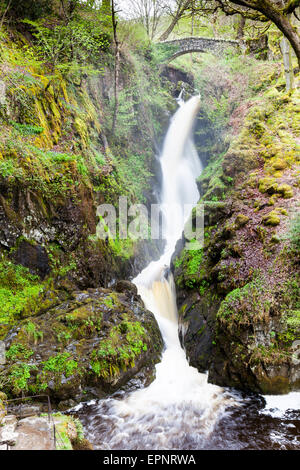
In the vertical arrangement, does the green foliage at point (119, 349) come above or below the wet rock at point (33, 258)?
below

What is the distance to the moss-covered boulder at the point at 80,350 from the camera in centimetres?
531

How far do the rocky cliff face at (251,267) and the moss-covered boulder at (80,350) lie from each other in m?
1.76

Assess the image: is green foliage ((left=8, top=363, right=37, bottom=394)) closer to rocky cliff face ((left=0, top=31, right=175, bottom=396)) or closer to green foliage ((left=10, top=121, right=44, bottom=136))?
rocky cliff face ((left=0, top=31, right=175, bottom=396))

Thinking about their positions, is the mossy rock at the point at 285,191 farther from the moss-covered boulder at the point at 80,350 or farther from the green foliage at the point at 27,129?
the green foliage at the point at 27,129

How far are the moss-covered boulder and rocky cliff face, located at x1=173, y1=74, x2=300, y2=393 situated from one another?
1762 millimetres

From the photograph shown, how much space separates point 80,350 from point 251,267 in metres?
4.60

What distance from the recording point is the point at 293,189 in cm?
781

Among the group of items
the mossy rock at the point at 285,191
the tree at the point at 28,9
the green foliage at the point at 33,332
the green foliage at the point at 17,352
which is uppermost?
the tree at the point at 28,9

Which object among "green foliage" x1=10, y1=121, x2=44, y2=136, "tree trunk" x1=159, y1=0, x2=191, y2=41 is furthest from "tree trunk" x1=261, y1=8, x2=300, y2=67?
"green foliage" x1=10, y1=121, x2=44, y2=136

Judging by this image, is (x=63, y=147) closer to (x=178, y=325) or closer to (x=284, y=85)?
(x=178, y=325)

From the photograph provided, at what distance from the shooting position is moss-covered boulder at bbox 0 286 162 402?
5.31 meters

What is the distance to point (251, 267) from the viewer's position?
22.7 ft

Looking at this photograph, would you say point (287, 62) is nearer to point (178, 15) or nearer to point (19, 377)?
point (178, 15)

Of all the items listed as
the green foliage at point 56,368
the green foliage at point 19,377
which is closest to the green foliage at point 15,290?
the green foliage at point 19,377
